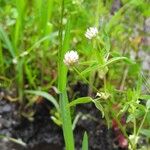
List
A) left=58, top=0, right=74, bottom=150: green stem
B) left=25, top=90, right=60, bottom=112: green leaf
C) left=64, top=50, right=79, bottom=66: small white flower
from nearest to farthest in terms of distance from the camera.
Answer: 1. left=64, top=50, right=79, bottom=66: small white flower
2. left=58, top=0, right=74, bottom=150: green stem
3. left=25, top=90, right=60, bottom=112: green leaf

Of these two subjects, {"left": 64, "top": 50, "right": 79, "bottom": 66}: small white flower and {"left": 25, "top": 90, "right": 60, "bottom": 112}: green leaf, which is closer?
{"left": 64, "top": 50, "right": 79, "bottom": 66}: small white flower

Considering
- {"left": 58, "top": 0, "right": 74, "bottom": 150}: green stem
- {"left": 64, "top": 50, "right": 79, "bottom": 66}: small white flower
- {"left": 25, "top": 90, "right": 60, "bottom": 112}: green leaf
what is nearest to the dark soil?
{"left": 25, "top": 90, "right": 60, "bottom": 112}: green leaf

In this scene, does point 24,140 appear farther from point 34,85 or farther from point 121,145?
point 121,145

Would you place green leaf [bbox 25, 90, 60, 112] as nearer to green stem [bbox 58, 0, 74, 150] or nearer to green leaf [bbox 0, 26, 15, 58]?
green leaf [bbox 0, 26, 15, 58]

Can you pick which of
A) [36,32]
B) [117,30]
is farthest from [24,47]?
[117,30]

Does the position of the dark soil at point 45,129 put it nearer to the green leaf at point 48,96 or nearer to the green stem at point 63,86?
the green leaf at point 48,96

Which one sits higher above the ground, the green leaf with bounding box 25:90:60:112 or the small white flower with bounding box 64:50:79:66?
the green leaf with bounding box 25:90:60:112

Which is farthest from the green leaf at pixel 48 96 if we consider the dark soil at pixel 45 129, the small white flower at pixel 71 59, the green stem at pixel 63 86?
the small white flower at pixel 71 59

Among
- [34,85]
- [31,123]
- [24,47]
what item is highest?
[24,47]
